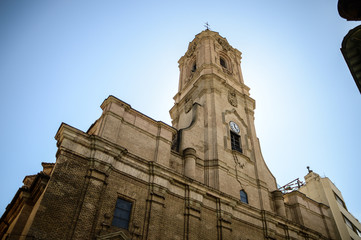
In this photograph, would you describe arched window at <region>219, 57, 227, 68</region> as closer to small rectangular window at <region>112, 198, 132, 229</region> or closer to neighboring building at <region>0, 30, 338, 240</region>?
neighboring building at <region>0, 30, 338, 240</region>

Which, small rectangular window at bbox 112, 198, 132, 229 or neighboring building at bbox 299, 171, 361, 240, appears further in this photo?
neighboring building at bbox 299, 171, 361, 240

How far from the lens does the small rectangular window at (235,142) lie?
21.9m

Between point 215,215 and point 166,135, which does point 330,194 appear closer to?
point 215,215

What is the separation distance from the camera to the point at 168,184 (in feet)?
50.8

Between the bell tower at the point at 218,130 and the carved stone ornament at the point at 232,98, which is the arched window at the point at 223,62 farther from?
the carved stone ornament at the point at 232,98

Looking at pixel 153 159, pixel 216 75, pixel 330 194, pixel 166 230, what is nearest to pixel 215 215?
pixel 166 230

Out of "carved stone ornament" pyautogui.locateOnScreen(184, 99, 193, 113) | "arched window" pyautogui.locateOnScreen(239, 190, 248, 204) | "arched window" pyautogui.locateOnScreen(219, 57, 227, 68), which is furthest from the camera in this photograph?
"arched window" pyautogui.locateOnScreen(219, 57, 227, 68)

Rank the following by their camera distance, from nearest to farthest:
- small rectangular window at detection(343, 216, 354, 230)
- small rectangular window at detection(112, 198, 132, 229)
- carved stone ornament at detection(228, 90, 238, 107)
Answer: small rectangular window at detection(112, 198, 132, 229) → carved stone ornament at detection(228, 90, 238, 107) → small rectangular window at detection(343, 216, 354, 230)

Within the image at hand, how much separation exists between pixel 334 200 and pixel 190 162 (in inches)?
635

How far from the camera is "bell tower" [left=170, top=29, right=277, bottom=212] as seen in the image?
18844mm

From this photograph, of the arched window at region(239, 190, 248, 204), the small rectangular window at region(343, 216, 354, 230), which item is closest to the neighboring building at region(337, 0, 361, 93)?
the arched window at region(239, 190, 248, 204)

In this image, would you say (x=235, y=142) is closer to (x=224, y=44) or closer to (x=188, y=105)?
(x=188, y=105)

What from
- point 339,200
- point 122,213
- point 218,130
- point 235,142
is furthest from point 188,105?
point 339,200

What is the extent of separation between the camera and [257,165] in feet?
71.3
